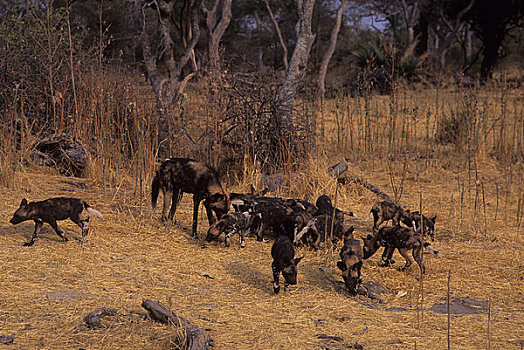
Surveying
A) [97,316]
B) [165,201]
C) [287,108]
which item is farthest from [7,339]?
[287,108]

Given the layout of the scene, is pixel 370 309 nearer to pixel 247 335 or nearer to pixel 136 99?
pixel 247 335

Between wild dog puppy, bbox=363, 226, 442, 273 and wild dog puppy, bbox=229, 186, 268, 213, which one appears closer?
wild dog puppy, bbox=363, 226, 442, 273

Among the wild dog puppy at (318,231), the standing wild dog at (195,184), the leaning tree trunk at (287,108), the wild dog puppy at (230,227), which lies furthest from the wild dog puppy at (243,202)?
the leaning tree trunk at (287,108)

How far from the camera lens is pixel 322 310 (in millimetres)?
4730

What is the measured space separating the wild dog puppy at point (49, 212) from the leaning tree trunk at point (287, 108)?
142 inches

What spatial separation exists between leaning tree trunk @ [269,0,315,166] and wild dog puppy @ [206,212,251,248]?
99.4 inches

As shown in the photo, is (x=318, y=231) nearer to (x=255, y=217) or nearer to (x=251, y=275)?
Answer: (x=255, y=217)

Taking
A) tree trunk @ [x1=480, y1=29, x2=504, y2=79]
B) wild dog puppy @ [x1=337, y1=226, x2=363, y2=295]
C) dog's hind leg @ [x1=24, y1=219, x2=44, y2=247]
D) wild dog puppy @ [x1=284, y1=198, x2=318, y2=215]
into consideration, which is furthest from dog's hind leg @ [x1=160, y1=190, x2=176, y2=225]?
tree trunk @ [x1=480, y1=29, x2=504, y2=79]

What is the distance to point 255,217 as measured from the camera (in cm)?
667

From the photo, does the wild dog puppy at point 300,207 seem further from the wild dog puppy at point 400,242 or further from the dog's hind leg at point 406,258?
the dog's hind leg at point 406,258

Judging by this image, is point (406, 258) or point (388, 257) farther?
point (388, 257)

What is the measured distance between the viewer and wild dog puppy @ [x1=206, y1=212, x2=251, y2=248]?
629 centimetres

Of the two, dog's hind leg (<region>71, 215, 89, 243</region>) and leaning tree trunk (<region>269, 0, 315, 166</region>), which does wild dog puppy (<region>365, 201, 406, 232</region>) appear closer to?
leaning tree trunk (<region>269, 0, 315, 166</region>)

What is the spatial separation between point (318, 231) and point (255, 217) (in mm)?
739
